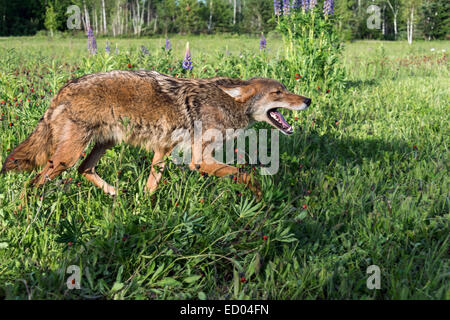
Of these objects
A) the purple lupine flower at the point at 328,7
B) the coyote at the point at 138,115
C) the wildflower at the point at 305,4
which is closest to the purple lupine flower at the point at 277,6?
the wildflower at the point at 305,4

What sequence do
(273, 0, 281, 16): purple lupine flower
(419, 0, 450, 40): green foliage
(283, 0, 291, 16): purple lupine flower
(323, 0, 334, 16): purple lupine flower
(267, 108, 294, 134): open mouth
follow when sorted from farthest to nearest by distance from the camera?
(419, 0, 450, 40): green foliage, (273, 0, 281, 16): purple lupine flower, (323, 0, 334, 16): purple lupine flower, (283, 0, 291, 16): purple lupine flower, (267, 108, 294, 134): open mouth

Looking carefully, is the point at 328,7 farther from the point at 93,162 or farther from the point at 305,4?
the point at 93,162

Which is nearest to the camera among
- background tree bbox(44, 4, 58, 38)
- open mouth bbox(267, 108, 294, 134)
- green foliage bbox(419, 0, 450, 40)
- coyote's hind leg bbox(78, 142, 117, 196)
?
coyote's hind leg bbox(78, 142, 117, 196)

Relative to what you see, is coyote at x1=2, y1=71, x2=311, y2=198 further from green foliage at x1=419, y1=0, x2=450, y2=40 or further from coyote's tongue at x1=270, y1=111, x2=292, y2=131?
green foliage at x1=419, y1=0, x2=450, y2=40

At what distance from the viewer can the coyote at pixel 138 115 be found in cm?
363

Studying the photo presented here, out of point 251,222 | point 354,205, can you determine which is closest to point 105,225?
point 251,222

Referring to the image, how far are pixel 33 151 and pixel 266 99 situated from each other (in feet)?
8.22

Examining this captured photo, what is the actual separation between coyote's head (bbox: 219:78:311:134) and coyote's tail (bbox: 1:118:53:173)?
1.90 metres

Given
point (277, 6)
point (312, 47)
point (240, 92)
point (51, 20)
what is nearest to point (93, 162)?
point (240, 92)

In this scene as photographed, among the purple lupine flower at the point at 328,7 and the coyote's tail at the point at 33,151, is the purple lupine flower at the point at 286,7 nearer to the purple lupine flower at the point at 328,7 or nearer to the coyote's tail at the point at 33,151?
the purple lupine flower at the point at 328,7

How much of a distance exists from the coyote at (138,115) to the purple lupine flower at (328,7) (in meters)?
4.14

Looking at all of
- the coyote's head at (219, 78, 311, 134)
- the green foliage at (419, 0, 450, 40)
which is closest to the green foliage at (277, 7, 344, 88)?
→ the coyote's head at (219, 78, 311, 134)

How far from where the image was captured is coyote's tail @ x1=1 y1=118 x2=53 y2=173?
3738 millimetres

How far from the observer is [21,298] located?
2.35 metres
